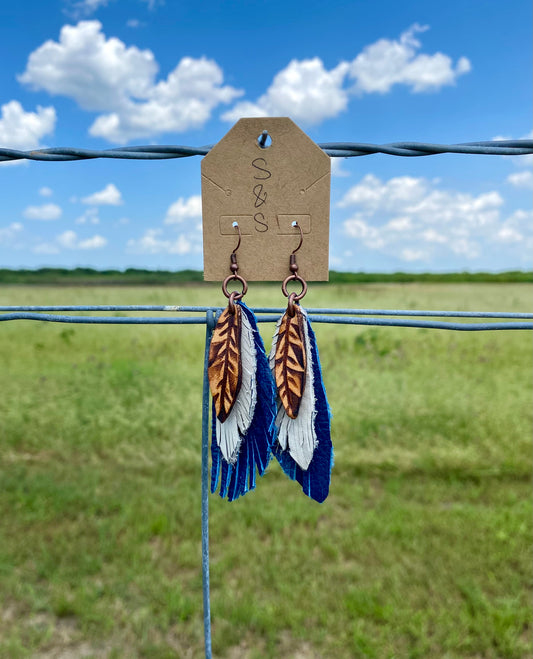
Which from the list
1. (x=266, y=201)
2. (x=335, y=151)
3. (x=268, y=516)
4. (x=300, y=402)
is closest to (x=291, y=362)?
(x=300, y=402)

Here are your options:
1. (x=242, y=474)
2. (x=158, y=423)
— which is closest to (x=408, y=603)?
(x=242, y=474)

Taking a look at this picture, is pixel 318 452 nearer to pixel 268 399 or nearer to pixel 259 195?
pixel 268 399

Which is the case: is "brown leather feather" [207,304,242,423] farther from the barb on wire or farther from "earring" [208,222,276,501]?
the barb on wire

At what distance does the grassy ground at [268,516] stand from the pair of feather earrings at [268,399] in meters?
0.84

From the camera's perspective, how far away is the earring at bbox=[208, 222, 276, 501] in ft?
1.62

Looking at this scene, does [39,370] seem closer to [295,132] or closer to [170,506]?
[170,506]

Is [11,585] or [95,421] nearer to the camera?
[11,585]

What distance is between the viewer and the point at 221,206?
1.73ft

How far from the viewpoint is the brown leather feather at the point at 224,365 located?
492 millimetres

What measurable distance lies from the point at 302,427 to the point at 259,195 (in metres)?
0.25

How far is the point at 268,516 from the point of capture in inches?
62.4

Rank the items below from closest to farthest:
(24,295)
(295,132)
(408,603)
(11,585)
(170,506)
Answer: (295,132) → (408,603) → (11,585) → (170,506) → (24,295)

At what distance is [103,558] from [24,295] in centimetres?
345

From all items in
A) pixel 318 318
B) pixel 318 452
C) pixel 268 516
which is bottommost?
pixel 268 516
